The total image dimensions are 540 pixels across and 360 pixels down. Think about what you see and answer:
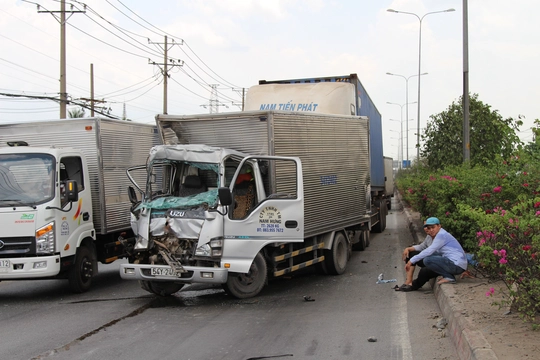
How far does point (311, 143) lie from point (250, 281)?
275 cm

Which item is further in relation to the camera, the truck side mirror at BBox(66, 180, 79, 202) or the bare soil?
the truck side mirror at BBox(66, 180, 79, 202)

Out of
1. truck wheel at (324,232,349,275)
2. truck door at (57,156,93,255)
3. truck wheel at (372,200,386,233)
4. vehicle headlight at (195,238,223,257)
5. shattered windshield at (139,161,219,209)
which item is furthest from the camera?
truck wheel at (372,200,386,233)

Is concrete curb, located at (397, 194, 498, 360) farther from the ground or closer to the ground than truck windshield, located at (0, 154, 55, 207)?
closer to the ground

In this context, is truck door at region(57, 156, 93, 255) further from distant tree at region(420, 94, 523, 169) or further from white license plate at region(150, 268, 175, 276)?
distant tree at region(420, 94, 523, 169)

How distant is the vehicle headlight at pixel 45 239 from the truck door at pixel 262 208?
2747mm

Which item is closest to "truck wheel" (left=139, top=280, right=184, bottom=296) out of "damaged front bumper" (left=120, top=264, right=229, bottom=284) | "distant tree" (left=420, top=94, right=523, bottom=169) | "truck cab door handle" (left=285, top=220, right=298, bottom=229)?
"damaged front bumper" (left=120, top=264, right=229, bottom=284)

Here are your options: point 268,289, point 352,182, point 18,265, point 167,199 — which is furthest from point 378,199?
point 18,265

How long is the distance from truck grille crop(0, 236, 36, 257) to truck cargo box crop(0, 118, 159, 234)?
5.15ft

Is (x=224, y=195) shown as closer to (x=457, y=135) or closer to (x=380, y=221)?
(x=380, y=221)

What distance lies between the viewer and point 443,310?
24.8 ft

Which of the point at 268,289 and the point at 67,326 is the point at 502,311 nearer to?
the point at 268,289

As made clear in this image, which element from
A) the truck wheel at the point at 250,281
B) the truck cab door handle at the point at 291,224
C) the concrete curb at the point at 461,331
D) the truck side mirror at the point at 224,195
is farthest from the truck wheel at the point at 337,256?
the truck side mirror at the point at 224,195

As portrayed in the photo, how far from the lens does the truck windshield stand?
29.4ft

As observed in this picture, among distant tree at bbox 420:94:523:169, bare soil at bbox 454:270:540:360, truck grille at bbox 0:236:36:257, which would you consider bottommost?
bare soil at bbox 454:270:540:360
